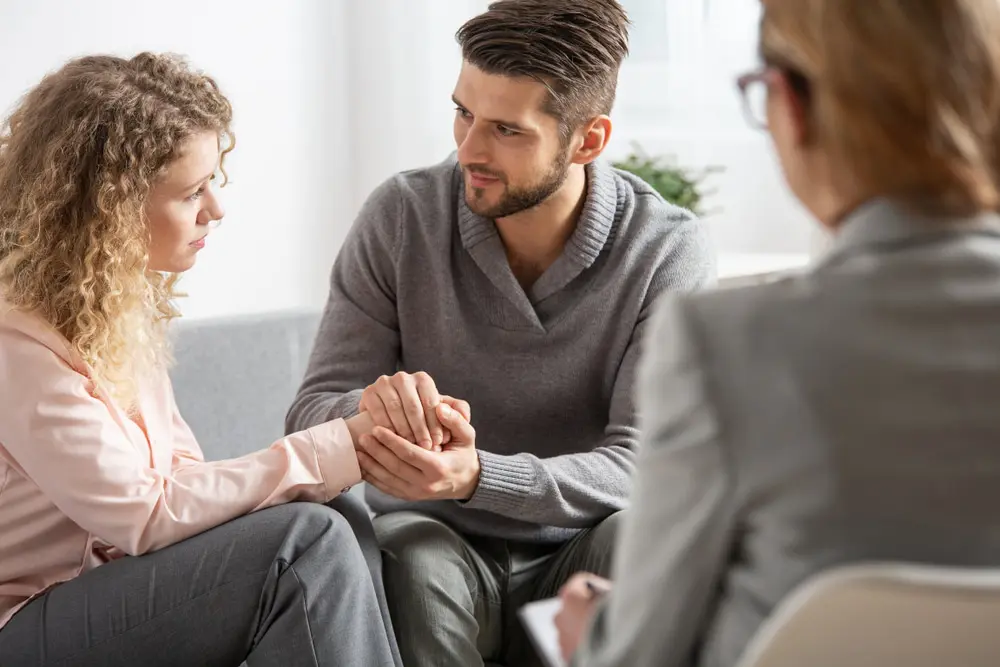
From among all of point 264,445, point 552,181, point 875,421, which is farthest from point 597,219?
point 875,421

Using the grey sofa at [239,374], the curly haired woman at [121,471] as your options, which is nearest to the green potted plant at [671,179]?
the grey sofa at [239,374]

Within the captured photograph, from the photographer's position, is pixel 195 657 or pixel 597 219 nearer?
pixel 195 657

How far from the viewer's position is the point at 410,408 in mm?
1753

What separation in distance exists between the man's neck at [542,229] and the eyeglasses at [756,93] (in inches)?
40.8

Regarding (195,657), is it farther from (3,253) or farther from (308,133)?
(308,133)

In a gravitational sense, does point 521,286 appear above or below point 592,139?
below

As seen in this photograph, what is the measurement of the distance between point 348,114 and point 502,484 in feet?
6.85

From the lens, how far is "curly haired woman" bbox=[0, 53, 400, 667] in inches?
59.4

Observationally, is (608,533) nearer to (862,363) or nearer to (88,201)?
(88,201)

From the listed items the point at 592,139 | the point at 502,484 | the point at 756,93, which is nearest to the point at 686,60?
the point at 592,139

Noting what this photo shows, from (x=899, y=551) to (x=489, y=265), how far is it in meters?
1.26

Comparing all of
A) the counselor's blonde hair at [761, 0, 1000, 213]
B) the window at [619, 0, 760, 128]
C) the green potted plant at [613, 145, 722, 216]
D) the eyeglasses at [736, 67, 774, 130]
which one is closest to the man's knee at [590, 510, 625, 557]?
the eyeglasses at [736, 67, 774, 130]

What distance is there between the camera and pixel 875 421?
802mm

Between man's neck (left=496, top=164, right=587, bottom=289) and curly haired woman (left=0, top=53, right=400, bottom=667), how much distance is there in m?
0.53
